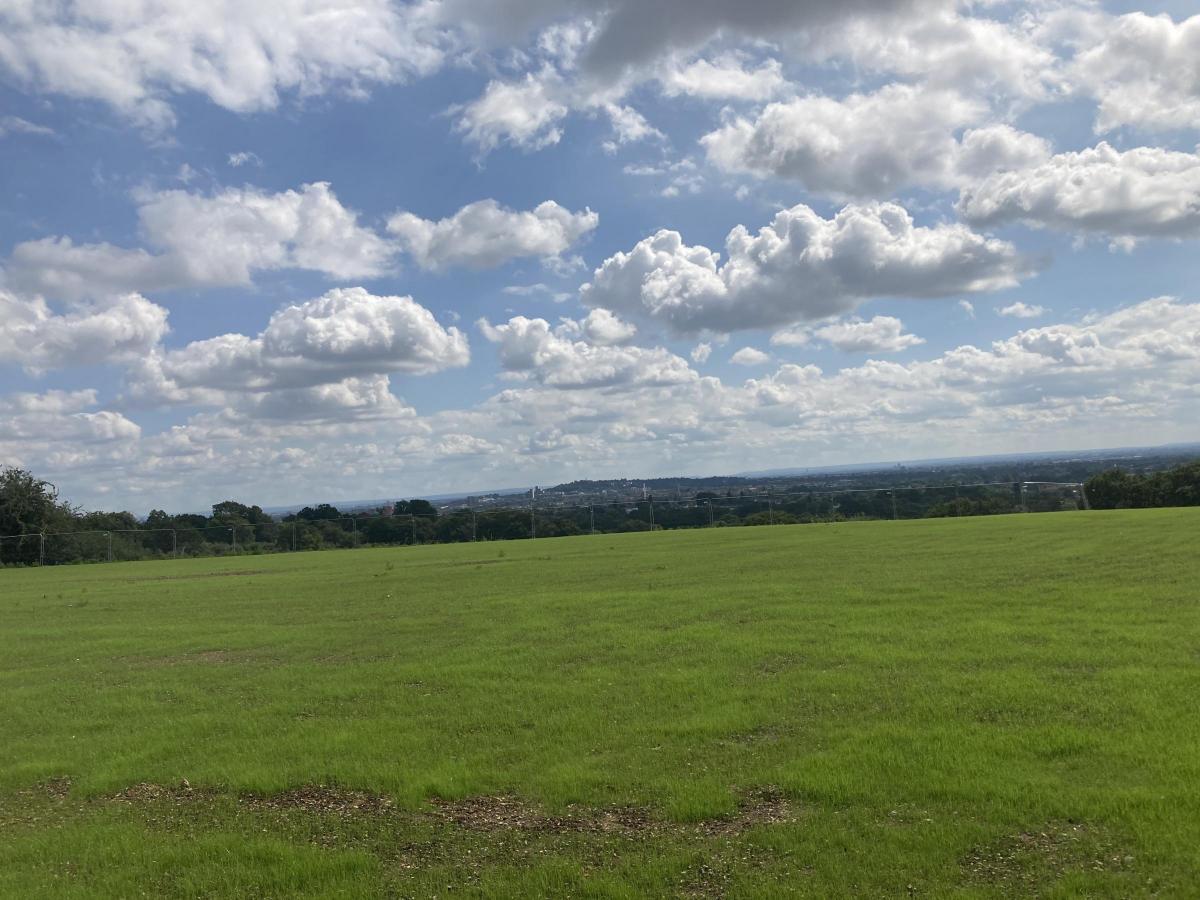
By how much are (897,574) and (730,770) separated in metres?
12.4

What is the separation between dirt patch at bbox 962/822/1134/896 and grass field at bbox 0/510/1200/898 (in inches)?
0.8

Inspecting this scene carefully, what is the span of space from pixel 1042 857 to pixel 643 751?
10.3 feet

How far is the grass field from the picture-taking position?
17.0 ft

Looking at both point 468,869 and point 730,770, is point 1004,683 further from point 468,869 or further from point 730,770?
point 468,869

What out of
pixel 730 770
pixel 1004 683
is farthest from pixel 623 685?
pixel 1004 683

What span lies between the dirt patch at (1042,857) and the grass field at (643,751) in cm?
2

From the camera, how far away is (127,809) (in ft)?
22.1

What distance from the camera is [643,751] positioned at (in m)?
7.23

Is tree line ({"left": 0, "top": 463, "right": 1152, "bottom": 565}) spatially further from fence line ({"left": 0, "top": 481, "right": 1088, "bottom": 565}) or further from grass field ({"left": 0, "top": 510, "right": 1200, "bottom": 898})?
grass field ({"left": 0, "top": 510, "right": 1200, "bottom": 898})

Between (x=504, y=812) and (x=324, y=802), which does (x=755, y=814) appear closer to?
(x=504, y=812)

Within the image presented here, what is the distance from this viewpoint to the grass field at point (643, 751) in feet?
17.0

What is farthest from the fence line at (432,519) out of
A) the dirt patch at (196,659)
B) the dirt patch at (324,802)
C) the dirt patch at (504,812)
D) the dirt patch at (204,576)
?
the dirt patch at (324,802)

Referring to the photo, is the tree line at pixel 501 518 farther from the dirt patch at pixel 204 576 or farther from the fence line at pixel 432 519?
the dirt patch at pixel 204 576

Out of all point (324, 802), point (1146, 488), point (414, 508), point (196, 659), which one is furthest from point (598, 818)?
point (414, 508)
